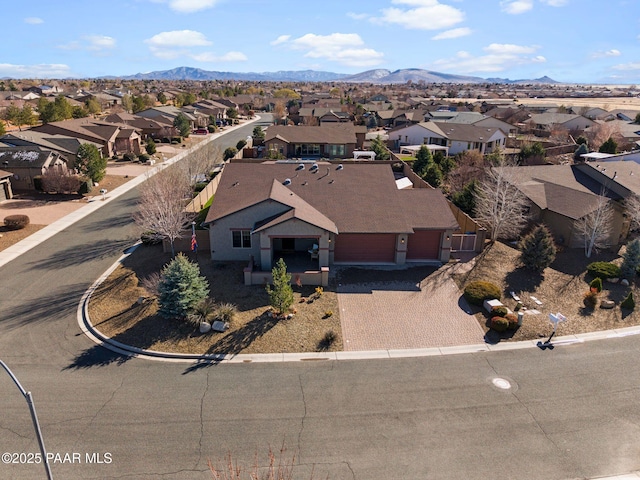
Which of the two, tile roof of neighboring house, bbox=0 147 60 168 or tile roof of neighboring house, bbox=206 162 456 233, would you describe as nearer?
tile roof of neighboring house, bbox=206 162 456 233

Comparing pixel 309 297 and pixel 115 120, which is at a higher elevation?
pixel 115 120

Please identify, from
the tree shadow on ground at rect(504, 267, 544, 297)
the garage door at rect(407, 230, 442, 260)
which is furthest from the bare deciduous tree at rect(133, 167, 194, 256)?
the tree shadow on ground at rect(504, 267, 544, 297)

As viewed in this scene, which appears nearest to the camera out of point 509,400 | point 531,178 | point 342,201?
point 509,400

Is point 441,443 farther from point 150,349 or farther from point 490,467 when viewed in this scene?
point 150,349

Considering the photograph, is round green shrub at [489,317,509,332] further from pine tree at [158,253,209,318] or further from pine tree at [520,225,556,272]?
pine tree at [158,253,209,318]

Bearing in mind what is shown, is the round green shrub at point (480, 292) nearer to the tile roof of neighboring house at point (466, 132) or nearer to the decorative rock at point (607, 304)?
the decorative rock at point (607, 304)

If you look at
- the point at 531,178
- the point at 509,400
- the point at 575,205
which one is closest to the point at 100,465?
the point at 509,400

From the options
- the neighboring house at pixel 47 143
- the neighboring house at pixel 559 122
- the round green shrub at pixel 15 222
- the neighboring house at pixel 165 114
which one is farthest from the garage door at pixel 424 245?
the neighboring house at pixel 165 114
